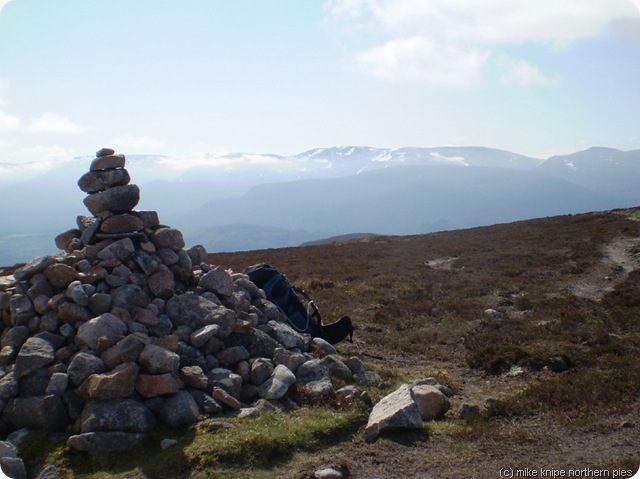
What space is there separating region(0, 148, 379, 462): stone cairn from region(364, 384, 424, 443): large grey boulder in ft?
3.47

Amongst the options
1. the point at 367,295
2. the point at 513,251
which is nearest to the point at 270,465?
the point at 367,295

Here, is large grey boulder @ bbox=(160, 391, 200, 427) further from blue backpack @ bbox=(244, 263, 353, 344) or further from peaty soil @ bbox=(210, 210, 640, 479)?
blue backpack @ bbox=(244, 263, 353, 344)

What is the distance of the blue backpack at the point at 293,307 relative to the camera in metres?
14.7

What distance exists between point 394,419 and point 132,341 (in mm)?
4817

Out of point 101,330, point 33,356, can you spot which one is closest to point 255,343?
point 101,330

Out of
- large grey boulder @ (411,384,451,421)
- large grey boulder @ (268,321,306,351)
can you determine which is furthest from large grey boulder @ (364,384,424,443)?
large grey boulder @ (268,321,306,351)

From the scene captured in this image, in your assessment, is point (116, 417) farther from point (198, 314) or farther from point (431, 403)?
point (431, 403)

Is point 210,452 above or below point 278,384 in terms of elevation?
below

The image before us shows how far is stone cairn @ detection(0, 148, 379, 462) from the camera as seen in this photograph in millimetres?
8836

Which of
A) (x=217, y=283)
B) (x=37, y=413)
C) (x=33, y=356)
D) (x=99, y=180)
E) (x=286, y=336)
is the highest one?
(x=99, y=180)

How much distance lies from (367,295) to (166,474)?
17679 mm

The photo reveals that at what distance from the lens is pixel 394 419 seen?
356 inches

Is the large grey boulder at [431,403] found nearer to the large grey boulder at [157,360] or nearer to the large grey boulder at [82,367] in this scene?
the large grey boulder at [157,360]

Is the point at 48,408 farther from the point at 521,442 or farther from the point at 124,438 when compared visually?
the point at 521,442
